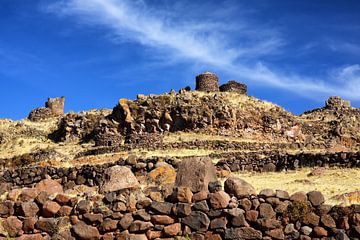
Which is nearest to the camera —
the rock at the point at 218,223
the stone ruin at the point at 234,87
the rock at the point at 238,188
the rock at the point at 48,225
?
the rock at the point at 218,223

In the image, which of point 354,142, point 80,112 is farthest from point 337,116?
point 80,112

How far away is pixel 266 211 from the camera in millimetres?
10266

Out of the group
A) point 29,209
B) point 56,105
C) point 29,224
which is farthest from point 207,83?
point 29,224

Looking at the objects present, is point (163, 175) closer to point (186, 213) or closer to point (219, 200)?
point (186, 213)

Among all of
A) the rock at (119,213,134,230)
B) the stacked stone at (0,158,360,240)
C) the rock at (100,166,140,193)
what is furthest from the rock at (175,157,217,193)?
the rock at (100,166,140,193)

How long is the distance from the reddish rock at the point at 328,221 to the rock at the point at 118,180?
5223 millimetres

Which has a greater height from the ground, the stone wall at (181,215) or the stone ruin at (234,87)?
the stone ruin at (234,87)

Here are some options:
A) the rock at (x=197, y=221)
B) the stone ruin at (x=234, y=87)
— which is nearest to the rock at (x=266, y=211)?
Answer: the rock at (x=197, y=221)

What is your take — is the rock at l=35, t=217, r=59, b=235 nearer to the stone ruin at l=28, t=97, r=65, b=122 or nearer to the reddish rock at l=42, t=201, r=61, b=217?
the reddish rock at l=42, t=201, r=61, b=217

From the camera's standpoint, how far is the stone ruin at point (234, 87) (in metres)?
45.6

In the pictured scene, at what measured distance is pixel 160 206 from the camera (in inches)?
433

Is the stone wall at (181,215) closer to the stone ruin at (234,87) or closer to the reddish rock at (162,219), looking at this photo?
the reddish rock at (162,219)

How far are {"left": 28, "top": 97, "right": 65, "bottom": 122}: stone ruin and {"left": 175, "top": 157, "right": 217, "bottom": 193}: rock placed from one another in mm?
47755

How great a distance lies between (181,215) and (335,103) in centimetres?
4960
